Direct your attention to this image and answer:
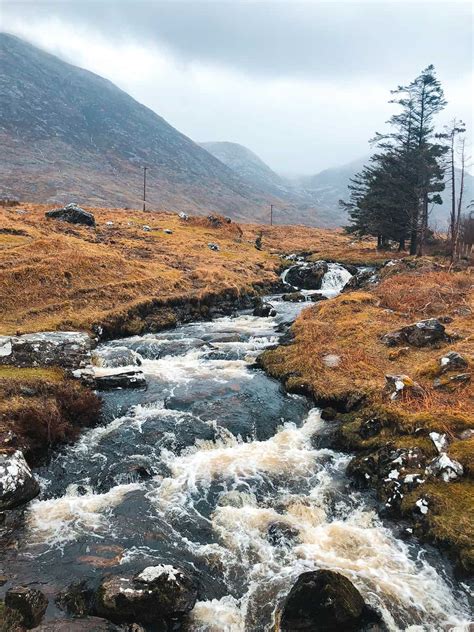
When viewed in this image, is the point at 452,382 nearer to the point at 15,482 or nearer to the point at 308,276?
the point at 15,482

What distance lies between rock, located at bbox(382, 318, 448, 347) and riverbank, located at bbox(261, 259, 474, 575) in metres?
0.23

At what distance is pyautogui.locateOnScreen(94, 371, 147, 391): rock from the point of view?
1970 cm

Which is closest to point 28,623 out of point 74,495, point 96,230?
point 74,495

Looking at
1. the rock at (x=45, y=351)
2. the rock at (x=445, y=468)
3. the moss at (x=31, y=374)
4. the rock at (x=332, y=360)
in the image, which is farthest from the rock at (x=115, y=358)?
the rock at (x=445, y=468)

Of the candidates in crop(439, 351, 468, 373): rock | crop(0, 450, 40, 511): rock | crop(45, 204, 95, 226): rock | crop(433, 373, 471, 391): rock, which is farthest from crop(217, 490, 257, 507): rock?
crop(45, 204, 95, 226): rock

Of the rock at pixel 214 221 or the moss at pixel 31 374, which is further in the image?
the rock at pixel 214 221

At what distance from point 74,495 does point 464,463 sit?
10.9 m

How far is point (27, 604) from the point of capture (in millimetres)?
8625

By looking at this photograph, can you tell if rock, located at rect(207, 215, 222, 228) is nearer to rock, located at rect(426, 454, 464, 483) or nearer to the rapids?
the rapids

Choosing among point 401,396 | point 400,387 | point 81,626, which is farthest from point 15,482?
point 400,387

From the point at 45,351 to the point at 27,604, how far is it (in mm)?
13254

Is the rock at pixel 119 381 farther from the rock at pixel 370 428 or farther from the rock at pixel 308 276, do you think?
the rock at pixel 308 276

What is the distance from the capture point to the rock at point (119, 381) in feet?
64.6

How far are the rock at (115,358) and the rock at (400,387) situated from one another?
40.8 feet
